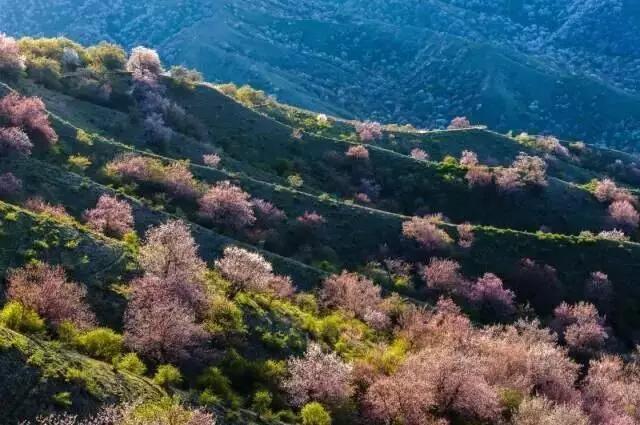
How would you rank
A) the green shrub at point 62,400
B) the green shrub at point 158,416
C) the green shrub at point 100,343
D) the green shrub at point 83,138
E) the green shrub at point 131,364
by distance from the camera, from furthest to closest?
1. the green shrub at point 83,138
2. the green shrub at point 100,343
3. the green shrub at point 131,364
4. the green shrub at point 62,400
5. the green shrub at point 158,416

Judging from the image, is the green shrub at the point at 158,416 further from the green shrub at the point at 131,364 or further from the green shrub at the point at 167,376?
the green shrub at the point at 131,364

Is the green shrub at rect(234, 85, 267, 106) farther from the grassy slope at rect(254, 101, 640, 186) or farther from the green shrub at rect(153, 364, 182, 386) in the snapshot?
the green shrub at rect(153, 364, 182, 386)

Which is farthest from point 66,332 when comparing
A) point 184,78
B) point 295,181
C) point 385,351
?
point 184,78

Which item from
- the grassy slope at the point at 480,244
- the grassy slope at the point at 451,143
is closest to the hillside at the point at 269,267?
the grassy slope at the point at 480,244

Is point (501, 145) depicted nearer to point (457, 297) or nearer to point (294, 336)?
point (457, 297)

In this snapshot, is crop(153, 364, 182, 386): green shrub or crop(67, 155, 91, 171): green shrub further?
crop(67, 155, 91, 171): green shrub

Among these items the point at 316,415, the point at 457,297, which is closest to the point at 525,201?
the point at 457,297

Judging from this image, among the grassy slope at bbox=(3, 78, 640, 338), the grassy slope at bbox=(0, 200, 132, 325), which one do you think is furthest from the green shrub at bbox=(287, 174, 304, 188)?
the grassy slope at bbox=(0, 200, 132, 325)
